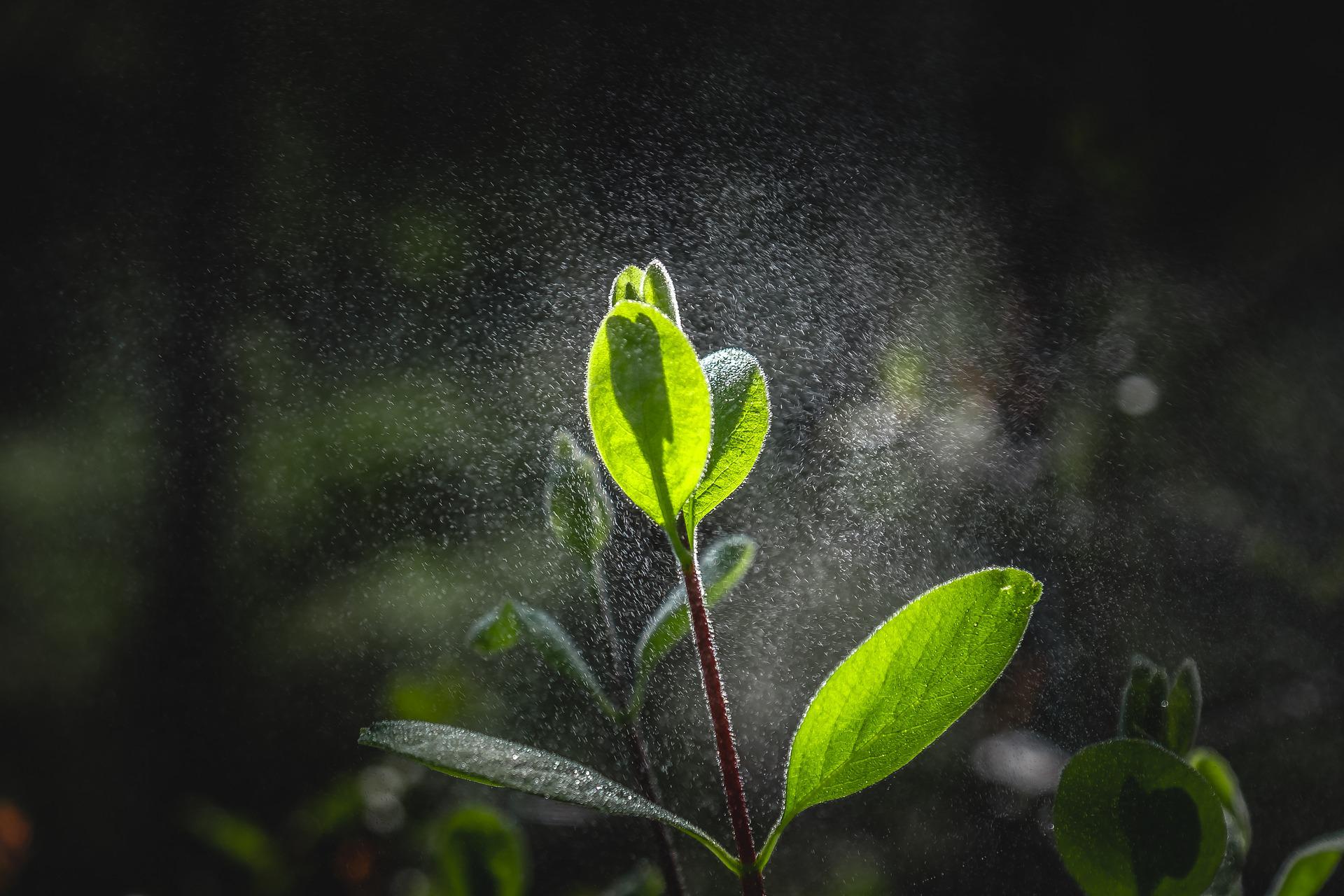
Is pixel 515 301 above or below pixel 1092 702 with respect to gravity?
above

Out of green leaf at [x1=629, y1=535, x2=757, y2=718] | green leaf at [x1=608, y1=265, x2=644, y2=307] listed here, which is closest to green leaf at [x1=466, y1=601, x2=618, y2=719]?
green leaf at [x1=629, y1=535, x2=757, y2=718]

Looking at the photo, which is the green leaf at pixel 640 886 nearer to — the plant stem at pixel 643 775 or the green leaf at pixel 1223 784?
the plant stem at pixel 643 775

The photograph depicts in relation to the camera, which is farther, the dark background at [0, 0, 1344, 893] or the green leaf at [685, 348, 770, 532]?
the dark background at [0, 0, 1344, 893]

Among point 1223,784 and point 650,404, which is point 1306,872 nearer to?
point 1223,784

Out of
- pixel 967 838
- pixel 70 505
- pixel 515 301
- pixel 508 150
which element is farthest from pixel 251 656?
pixel 967 838

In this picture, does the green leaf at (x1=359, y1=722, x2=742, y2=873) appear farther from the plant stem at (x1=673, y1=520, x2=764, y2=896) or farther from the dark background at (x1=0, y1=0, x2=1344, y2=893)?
the dark background at (x1=0, y1=0, x2=1344, y2=893)

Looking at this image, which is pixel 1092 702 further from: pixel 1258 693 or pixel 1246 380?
pixel 1246 380

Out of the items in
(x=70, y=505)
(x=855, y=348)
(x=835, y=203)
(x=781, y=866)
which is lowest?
(x=781, y=866)
